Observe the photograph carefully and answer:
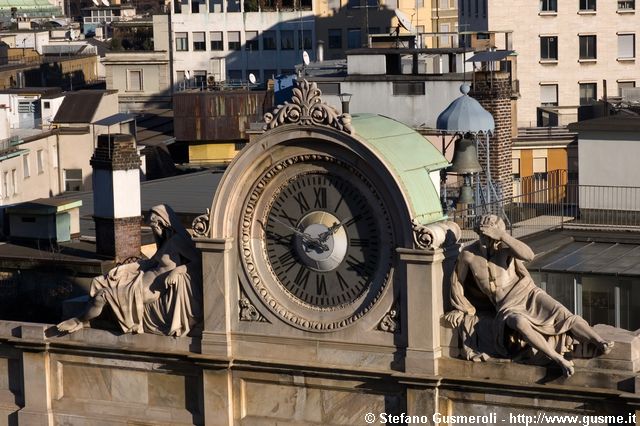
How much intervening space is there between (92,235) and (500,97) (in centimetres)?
1805

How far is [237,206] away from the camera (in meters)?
38.2

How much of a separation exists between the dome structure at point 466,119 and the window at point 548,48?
9709cm

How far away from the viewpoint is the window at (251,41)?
185250 millimetres

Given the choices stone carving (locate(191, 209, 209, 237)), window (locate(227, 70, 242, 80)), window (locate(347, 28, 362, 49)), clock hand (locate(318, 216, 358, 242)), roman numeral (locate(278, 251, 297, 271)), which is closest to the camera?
clock hand (locate(318, 216, 358, 242))

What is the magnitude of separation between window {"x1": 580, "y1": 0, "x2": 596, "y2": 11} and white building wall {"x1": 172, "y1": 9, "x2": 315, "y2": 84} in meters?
43.3

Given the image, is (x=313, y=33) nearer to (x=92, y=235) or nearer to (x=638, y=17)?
(x=638, y=17)

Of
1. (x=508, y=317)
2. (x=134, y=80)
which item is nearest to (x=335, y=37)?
(x=134, y=80)

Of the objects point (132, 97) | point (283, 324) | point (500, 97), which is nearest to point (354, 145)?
point (283, 324)

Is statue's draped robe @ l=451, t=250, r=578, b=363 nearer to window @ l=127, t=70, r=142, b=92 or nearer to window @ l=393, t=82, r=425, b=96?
window @ l=393, t=82, r=425, b=96

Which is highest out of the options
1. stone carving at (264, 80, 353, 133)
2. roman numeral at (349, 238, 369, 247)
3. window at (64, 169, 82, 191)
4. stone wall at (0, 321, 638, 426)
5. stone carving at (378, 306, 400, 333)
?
stone carving at (264, 80, 353, 133)

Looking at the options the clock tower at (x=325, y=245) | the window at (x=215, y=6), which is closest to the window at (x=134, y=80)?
the window at (x=215, y=6)

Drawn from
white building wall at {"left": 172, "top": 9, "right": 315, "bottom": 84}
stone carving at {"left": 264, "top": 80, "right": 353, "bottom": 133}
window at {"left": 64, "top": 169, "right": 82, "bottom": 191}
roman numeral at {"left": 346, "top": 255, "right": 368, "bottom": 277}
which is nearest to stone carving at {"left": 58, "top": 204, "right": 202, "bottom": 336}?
roman numeral at {"left": 346, "top": 255, "right": 368, "bottom": 277}

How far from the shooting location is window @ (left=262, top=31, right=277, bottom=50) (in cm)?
18500

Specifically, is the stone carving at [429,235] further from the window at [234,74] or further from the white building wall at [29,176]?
the window at [234,74]
